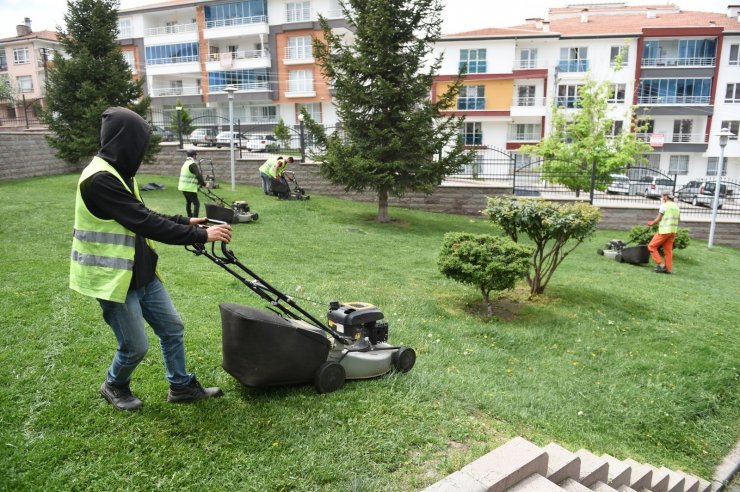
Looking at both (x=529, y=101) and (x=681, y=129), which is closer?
(x=529, y=101)

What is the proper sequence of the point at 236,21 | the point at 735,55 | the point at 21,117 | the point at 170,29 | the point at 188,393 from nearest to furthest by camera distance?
the point at 188,393
the point at 21,117
the point at 735,55
the point at 236,21
the point at 170,29

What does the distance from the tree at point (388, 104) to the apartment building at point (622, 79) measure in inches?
1080

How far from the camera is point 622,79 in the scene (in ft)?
143

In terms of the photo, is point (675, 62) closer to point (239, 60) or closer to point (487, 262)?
point (239, 60)

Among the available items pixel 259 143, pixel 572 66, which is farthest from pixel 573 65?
pixel 259 143

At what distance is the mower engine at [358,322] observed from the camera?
15.9ft

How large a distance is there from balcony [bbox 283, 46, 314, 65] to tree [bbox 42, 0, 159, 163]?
26334mm

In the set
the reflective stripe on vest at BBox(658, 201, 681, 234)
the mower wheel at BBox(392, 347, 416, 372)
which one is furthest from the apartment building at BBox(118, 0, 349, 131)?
the mower wheel at BBox(392, 347, 416, 372)

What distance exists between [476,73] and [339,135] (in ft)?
97.7

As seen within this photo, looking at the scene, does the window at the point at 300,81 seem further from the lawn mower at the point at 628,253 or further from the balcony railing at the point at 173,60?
the lawn mower at the point at 628,253

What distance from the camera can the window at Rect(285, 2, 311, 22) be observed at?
42.9m

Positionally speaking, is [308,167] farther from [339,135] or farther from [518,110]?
[518,110]

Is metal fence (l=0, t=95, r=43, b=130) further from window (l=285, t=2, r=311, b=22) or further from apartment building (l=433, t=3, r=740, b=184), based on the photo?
apartment building (l=433, t=3, r=740, b=184)

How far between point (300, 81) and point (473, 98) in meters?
14.0
